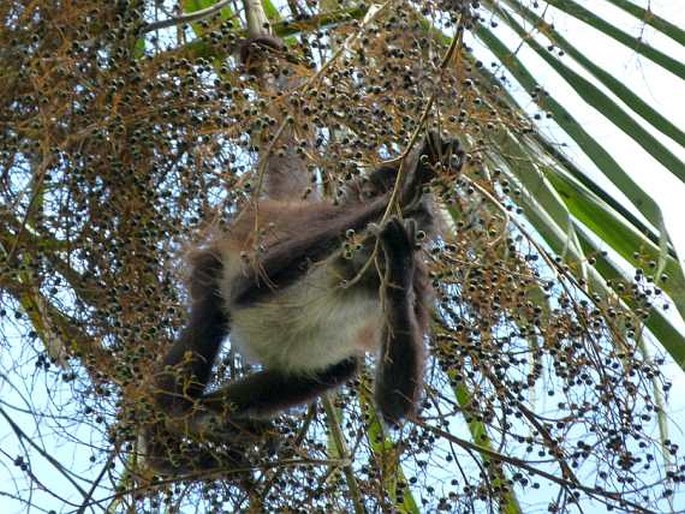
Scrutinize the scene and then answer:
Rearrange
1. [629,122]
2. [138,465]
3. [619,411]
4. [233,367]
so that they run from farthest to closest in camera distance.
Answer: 1. [233,367]
2. [629,122]
3. [138,465]
4. [619,411]

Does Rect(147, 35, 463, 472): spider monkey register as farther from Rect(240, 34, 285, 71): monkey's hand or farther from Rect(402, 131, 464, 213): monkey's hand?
Rect(240, 34, 285, 71): monkey's hand

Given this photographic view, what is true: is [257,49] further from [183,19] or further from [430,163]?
[430,163]

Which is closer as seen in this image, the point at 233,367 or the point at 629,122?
the point at 629,122

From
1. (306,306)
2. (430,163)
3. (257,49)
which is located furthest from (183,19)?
(306,306)

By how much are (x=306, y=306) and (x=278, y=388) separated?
395 mm

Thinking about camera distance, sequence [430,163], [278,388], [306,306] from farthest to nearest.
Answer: [278,388]
[306,306]
[430,163]

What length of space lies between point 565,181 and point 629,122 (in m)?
0.26

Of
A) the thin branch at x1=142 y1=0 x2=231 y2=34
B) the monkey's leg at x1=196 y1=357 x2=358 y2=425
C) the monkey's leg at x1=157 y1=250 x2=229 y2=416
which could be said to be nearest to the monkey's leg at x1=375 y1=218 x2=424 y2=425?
the monkey's leg at x1=196 y1=357 x2=358 y2=425

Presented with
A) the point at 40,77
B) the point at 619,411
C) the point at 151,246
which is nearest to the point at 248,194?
the point at 151,246

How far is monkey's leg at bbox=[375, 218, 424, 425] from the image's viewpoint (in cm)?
412

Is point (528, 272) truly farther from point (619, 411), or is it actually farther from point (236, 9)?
point (236, 9)

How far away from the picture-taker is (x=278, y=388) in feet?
16.7

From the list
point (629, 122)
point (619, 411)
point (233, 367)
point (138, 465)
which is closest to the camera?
point (619, 411)

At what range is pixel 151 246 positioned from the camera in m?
3.89
